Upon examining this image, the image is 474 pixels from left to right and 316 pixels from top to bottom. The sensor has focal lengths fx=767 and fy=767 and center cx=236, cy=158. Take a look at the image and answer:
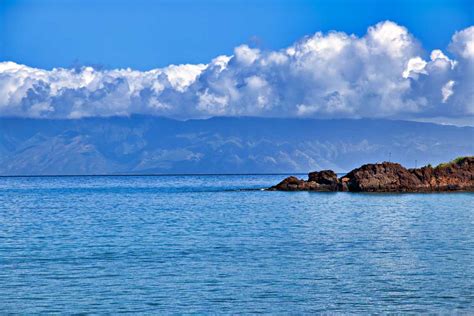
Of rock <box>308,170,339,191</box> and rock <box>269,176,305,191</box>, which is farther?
rock <box>269,176,305,191</box>

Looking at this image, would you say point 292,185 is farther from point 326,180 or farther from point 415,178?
point 415,178

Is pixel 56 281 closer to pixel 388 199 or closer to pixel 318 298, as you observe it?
pixel 318 298

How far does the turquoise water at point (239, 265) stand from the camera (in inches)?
1308

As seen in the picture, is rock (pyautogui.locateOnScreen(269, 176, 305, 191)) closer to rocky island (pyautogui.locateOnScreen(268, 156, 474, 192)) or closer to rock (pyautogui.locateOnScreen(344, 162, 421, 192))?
rocky island (pyautogui.locateOnScreen(268, 156, 474, 192))

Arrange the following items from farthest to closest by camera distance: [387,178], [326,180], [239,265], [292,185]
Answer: [292,185]
[326,180]
[387,178]
[239,265]

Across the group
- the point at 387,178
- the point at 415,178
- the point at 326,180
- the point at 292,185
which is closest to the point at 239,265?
the point at 387,178

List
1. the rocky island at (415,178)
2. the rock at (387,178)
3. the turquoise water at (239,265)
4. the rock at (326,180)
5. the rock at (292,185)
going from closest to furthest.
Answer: the turquoise water at (239,265) → the rock at (387,178) → the rocky island at (415,178) → the rock at (326,180) → the rock at (292,185)

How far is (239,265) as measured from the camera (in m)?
43.5

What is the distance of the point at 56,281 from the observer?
126ft

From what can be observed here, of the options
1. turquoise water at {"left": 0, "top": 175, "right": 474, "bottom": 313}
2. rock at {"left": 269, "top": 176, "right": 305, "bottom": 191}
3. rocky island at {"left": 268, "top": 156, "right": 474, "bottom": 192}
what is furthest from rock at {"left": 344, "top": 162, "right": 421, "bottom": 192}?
turquoise water at {"left": 0, "top": 175, "right": 474, "bottom": 313}

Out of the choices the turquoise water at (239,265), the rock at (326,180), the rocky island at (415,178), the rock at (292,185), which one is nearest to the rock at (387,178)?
the rocky island at (415,178)

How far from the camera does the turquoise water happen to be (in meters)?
33.2

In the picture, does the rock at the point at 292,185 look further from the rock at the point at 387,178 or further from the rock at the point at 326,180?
the rock at the point at 387,178

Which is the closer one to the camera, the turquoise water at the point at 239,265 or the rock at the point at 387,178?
the turquoise water at the point at 239,265
